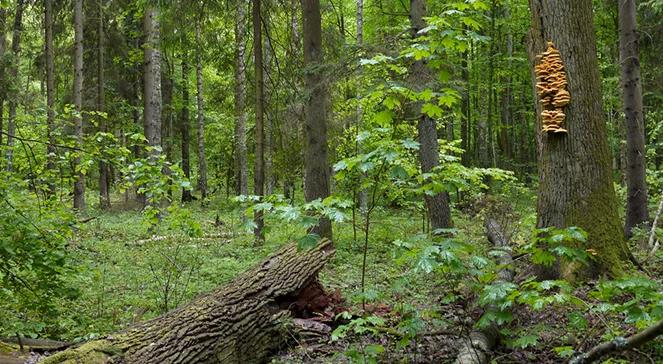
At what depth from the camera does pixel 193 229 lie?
247 inches

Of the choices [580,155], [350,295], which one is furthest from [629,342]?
[350,295]

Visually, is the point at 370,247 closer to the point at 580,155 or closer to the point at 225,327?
the point at 580,155

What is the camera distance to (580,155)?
541 centimetres

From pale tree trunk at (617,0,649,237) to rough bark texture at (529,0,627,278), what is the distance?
4.12 metres

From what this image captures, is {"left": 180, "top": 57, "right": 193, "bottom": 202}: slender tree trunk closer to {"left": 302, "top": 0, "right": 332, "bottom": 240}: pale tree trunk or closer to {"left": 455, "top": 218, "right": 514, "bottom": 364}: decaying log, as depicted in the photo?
{"left": 302, "top": 0, "right": 332, "bottom": 240}: pale tree trunk

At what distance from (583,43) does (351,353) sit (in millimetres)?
4191

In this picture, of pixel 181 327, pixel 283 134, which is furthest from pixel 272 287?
pixel 283 134

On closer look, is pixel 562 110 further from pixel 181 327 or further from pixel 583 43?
pixel 181 327

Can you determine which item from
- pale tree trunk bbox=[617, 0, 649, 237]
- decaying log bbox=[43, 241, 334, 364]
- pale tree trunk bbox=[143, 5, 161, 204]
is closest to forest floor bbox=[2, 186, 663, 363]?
decaying log bbox=[43, 241, 334, 364]

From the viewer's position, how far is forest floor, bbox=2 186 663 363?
4.15m

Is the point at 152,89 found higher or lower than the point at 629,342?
higher

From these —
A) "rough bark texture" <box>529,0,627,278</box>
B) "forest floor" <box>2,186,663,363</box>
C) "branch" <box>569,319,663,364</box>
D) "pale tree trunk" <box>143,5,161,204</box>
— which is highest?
"pale tree trunk" <box>143,5,161,204</box>

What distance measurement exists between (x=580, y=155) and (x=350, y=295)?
11.3 ft

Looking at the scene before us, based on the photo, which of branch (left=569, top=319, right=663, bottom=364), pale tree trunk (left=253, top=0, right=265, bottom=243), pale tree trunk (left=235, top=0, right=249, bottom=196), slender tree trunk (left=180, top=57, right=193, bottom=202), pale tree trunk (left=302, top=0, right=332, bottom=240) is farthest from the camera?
slender tree trunk (left=180, top=57, right=193, bottom=202)
